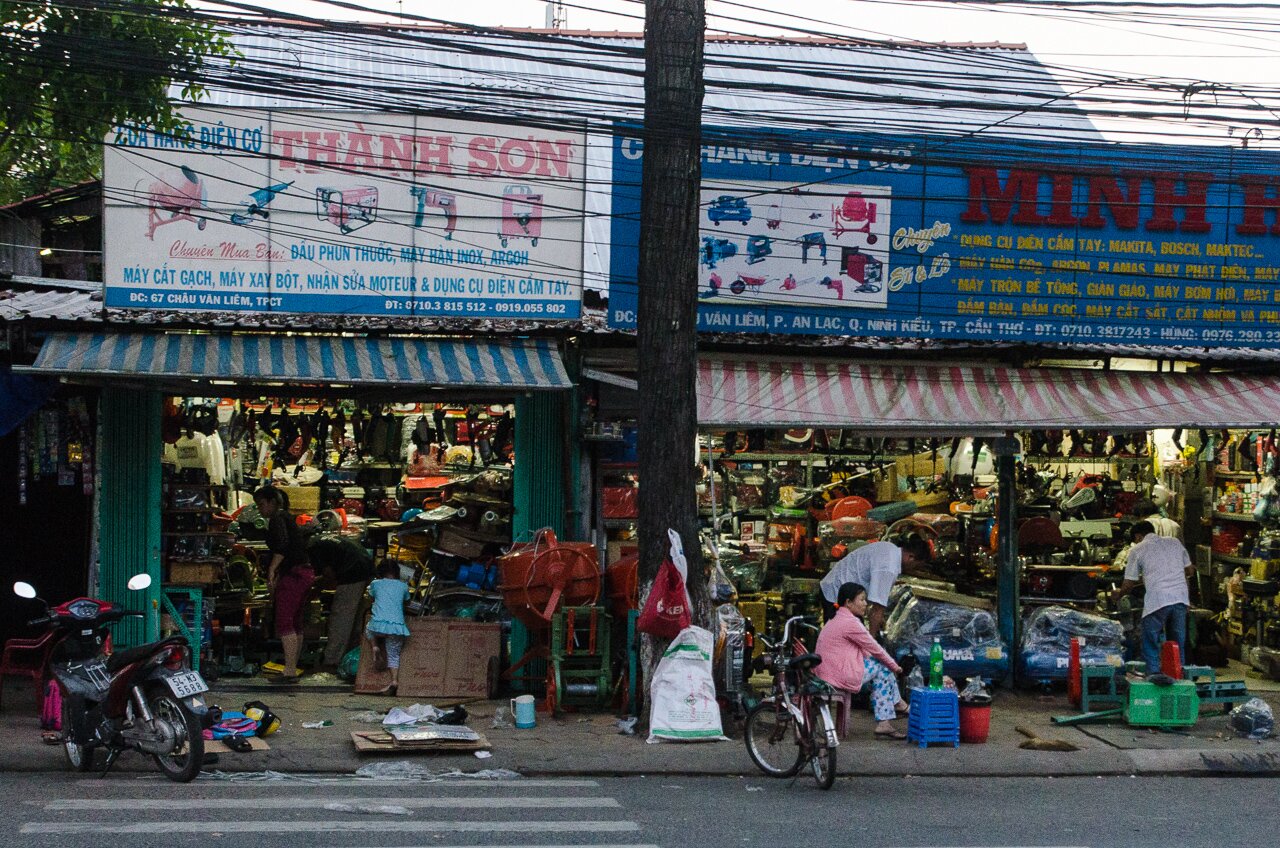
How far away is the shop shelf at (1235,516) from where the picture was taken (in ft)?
47.2

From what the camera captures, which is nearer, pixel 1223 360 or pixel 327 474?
pixel 1223 360

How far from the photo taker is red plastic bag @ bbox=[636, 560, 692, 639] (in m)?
10.3

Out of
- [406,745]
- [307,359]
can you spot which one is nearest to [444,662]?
[406,745]

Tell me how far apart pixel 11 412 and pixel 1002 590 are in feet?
30.5

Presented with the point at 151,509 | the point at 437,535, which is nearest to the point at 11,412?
the point at 151,509

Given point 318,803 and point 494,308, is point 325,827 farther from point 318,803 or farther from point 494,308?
point 494,308

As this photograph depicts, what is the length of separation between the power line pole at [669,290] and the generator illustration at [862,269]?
2834mm

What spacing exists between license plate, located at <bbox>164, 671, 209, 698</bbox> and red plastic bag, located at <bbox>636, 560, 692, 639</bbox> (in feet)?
11.0

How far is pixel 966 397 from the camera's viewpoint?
12.4 metres

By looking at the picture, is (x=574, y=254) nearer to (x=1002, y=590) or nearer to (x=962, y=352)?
(x=962, y=352)

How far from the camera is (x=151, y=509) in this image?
469 inches

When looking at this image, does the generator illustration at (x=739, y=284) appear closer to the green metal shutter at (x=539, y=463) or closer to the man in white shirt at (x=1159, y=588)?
the green metal shutter at (x=539, y=463)

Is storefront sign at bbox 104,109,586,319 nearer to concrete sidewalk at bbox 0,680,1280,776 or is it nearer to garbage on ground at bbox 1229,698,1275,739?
concrete sidewalk at bbox 0,680,1280,776

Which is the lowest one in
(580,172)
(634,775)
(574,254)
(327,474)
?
(634,775)
